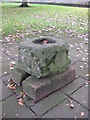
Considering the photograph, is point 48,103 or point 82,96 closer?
point 48,103

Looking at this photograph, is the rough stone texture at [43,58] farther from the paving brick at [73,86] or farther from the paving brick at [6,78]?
the paving brick at [6,78]

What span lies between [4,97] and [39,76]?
25.1 inches

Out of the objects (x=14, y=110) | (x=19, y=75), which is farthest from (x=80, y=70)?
(x=14, y=110)

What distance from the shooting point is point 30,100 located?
254 cm

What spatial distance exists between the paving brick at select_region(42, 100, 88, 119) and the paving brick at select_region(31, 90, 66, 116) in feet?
0.24

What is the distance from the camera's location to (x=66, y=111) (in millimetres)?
2355

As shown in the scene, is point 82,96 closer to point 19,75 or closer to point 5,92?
point 19,75

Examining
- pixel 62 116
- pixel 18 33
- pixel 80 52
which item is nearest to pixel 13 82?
pixel 62 116

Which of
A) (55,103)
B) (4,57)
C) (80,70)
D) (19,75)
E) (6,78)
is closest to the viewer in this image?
(55,103)

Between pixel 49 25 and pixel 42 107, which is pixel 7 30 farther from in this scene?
pixel 42 107

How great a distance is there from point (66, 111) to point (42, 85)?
0.51 meters

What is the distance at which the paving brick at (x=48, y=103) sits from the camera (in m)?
2.36

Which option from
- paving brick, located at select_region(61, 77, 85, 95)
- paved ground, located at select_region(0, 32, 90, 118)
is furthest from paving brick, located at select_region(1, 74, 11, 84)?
paving brick, located at select_region(61, 77, 85, 95)

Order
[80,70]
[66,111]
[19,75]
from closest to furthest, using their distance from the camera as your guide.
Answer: [66,111], [19,75], [80,70]
